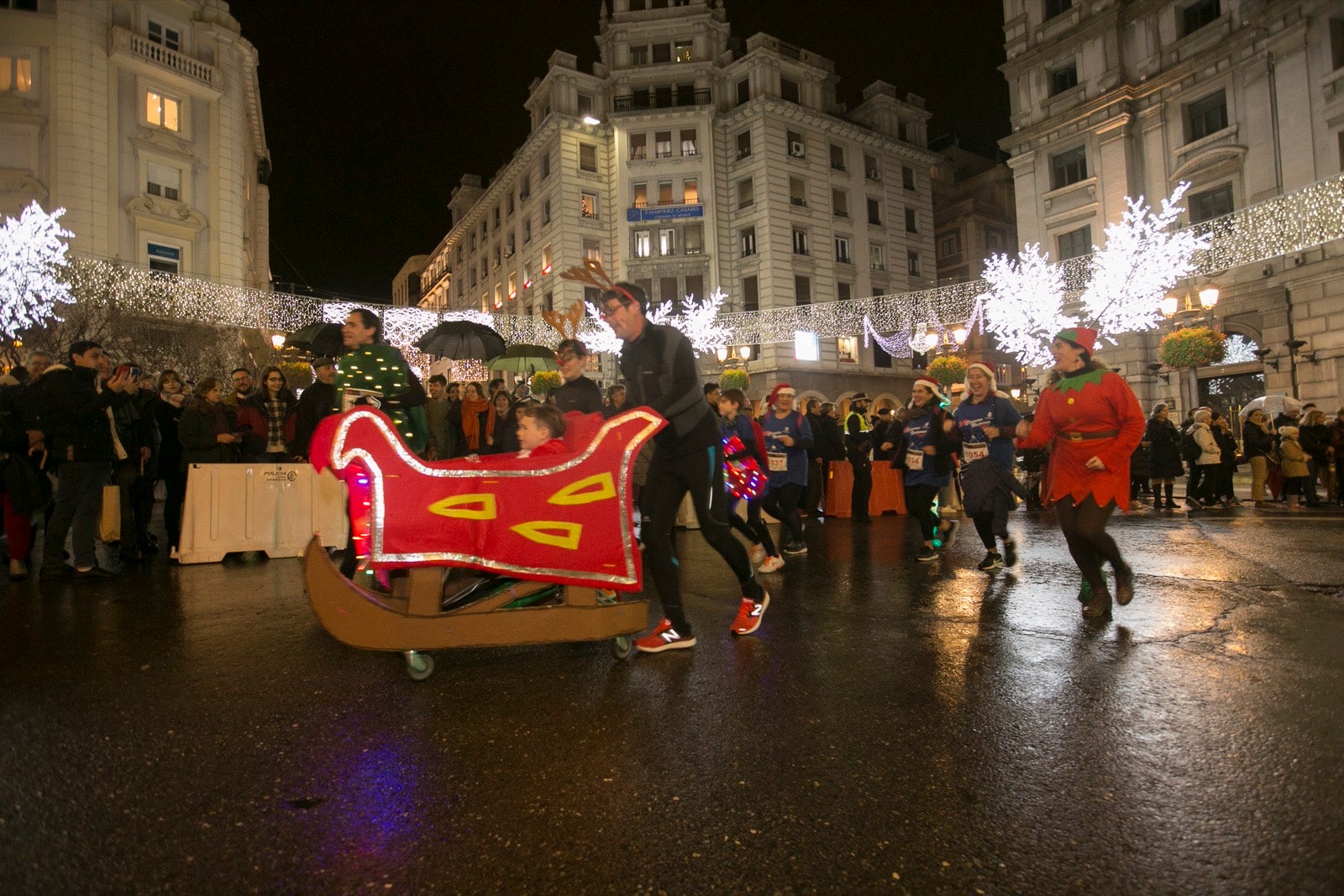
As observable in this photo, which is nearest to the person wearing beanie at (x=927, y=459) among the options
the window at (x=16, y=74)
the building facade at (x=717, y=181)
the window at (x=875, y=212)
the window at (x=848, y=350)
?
the building facade at (x=717, y=181)

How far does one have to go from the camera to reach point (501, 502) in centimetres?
375

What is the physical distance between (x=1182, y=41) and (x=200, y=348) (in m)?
35.4

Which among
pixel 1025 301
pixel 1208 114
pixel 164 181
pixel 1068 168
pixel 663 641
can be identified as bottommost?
pixel 663 641

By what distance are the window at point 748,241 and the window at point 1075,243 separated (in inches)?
604

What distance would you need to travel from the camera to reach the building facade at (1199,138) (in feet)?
74.0

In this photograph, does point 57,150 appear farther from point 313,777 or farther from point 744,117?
point 313,777

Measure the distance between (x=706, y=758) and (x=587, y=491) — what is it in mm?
1568

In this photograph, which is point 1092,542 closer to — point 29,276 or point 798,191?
point 29,276

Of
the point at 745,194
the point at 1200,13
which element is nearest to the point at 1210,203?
the point at 1200,13

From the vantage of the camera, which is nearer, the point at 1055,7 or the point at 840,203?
the point at 1055,7

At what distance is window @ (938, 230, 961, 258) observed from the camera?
51.7 metres

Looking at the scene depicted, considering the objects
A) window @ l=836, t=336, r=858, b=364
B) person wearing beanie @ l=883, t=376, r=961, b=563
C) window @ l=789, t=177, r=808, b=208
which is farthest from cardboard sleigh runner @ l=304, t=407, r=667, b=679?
window @ l=789, t=177, r=808, b=208

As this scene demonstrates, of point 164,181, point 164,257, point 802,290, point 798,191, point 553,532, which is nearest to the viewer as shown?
point 553,532

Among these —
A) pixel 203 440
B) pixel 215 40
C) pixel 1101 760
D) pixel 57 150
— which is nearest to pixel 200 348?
pixel 57 150
